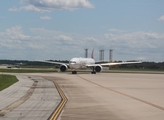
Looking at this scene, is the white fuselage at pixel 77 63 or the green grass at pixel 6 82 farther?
the white fuselage at pixel 77 63

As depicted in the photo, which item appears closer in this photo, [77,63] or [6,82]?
[6,82]

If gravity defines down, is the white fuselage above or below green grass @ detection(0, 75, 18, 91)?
above

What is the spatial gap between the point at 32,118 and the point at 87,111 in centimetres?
372

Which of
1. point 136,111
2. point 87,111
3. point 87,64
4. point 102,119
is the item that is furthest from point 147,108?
point 87,64

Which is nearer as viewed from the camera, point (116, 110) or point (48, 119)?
point (48, 119)

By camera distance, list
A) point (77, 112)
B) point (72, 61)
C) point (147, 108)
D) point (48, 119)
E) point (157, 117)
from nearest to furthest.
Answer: point (48, 119) < point (157, 117) < point (77, 112) < point (147, 108) < point (72, 61)

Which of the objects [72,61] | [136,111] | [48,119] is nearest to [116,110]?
[136,111]

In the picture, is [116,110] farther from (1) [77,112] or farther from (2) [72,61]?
(2) [72,61]

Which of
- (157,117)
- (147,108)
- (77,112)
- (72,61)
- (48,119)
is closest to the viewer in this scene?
(48,119)

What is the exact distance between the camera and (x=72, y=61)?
81188mm

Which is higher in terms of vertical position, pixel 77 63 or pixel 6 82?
pixel 77 63

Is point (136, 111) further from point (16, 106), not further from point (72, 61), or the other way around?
point (72, 61)

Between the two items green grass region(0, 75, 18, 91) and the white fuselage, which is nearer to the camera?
green grass region(0, 75, 18, 91)

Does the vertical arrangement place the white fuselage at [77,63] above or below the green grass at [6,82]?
above
